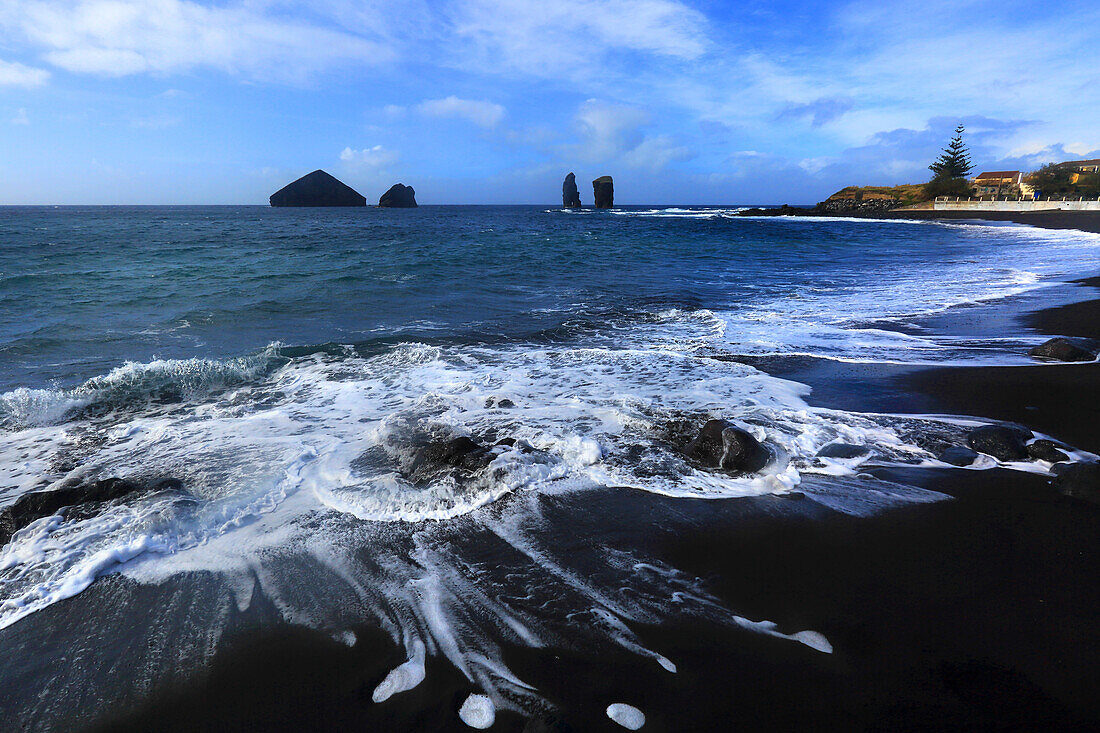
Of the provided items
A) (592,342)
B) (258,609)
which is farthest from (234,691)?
(592,342)

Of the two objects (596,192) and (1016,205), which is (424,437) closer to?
(1016,205)

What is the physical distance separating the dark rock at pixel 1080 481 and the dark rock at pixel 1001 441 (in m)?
0.40

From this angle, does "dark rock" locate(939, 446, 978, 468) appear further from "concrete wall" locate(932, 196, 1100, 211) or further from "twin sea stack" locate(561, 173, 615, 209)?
"twin sea stack" locate(561, 173, 615, 209)

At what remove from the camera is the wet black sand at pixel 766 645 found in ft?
7.86

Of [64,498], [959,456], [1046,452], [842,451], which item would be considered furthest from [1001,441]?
[64,498]

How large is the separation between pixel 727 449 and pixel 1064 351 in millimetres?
6193

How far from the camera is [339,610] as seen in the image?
121 inches

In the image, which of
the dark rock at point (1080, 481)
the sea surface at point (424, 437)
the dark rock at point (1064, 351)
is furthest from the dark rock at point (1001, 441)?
the dark rock at point (1064, 351)

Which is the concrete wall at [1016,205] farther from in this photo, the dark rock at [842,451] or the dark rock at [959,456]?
the dark rock at [842,451]

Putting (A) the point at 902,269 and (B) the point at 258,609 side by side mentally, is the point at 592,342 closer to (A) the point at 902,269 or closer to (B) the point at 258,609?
(B) the point at 258,609

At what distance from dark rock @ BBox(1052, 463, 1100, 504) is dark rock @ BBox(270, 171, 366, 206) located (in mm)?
170458

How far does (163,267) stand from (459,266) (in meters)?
11.7

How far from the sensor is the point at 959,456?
465cm

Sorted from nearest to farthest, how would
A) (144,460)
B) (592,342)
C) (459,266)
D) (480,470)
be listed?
(480,470) < (144,460) < (592,342) < (459,266)
